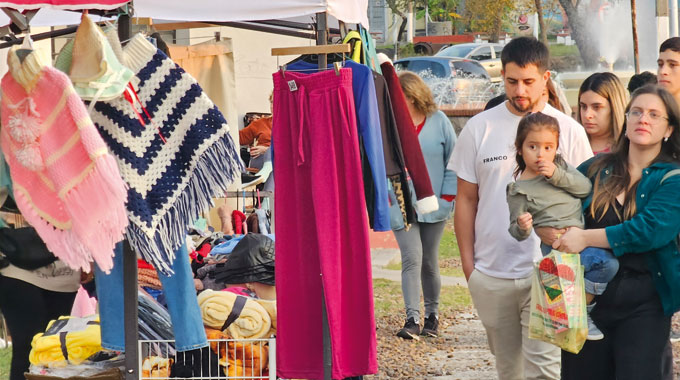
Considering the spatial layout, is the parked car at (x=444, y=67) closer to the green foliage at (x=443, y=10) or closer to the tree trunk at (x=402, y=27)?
the tree trunk at (x=402, y=27)

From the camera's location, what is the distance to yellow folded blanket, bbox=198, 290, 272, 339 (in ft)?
17.1

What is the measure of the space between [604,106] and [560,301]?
154 cm

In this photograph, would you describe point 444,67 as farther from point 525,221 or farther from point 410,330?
point 525,221

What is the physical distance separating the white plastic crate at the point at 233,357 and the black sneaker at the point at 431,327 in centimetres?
328

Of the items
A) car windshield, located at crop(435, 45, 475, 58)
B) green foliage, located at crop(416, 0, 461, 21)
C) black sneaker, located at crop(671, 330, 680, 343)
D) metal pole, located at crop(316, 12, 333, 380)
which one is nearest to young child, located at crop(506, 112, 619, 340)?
metal pole, located at crop(316, 12, 333, 380)

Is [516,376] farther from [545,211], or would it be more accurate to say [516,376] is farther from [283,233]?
[283,233]

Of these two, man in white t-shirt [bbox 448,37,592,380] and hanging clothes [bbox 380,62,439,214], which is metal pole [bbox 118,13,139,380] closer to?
man in white t-shirt [bbox 448,37,592,380]

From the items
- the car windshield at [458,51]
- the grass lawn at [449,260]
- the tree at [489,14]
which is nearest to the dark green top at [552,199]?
the grass lawn at [449,260]

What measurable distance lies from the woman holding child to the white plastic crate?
5.28 ft

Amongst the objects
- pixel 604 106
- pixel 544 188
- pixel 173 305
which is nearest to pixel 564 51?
pixel 604 106

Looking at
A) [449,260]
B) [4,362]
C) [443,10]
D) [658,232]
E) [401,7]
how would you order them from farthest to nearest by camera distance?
[443,10] < [401,7] < [449,260] < [4,362] < [658,232]

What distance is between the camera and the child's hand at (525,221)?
171 inches

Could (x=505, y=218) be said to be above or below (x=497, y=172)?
below

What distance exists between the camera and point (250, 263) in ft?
19.1
